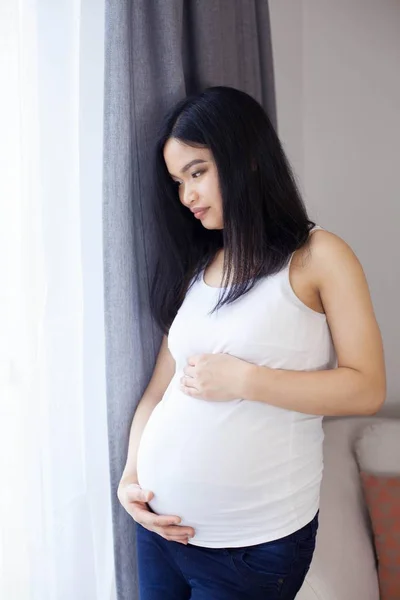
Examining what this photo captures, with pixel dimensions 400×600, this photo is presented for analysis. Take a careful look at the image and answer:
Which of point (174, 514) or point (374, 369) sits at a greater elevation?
point (374, 369)

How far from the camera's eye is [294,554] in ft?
3.76

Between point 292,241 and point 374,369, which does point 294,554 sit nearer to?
point 374,369

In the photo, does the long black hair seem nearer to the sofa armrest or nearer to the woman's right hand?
the woman's right hand

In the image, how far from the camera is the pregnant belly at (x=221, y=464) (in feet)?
3.72

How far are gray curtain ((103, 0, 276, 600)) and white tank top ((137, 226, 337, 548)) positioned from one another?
0.23 meters

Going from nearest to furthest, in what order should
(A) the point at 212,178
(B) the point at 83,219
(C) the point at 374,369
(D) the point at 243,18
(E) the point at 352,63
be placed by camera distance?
1. (C) the point at 374,369
2. (A) the point at 212,178
3. (B) the point at 83,219
4. (D) the point at 243,18
5. (E) the point at 352,63

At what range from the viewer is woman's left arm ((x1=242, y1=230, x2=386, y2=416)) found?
1109 mm

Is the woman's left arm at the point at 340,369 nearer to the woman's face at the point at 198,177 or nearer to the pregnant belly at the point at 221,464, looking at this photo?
the pregnant belly at the point at 221,464

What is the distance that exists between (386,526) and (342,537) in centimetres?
14

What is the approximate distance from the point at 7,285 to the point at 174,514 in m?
0.53

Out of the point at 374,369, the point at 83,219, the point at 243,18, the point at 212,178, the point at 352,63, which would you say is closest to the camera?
the point at 374,369

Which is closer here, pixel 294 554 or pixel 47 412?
pixel 294 554

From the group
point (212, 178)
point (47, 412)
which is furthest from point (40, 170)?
point (47, 412)

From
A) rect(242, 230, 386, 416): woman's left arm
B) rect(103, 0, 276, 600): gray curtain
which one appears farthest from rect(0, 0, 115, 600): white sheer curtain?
rect(242, 230, 386, 416): woman's left arm
